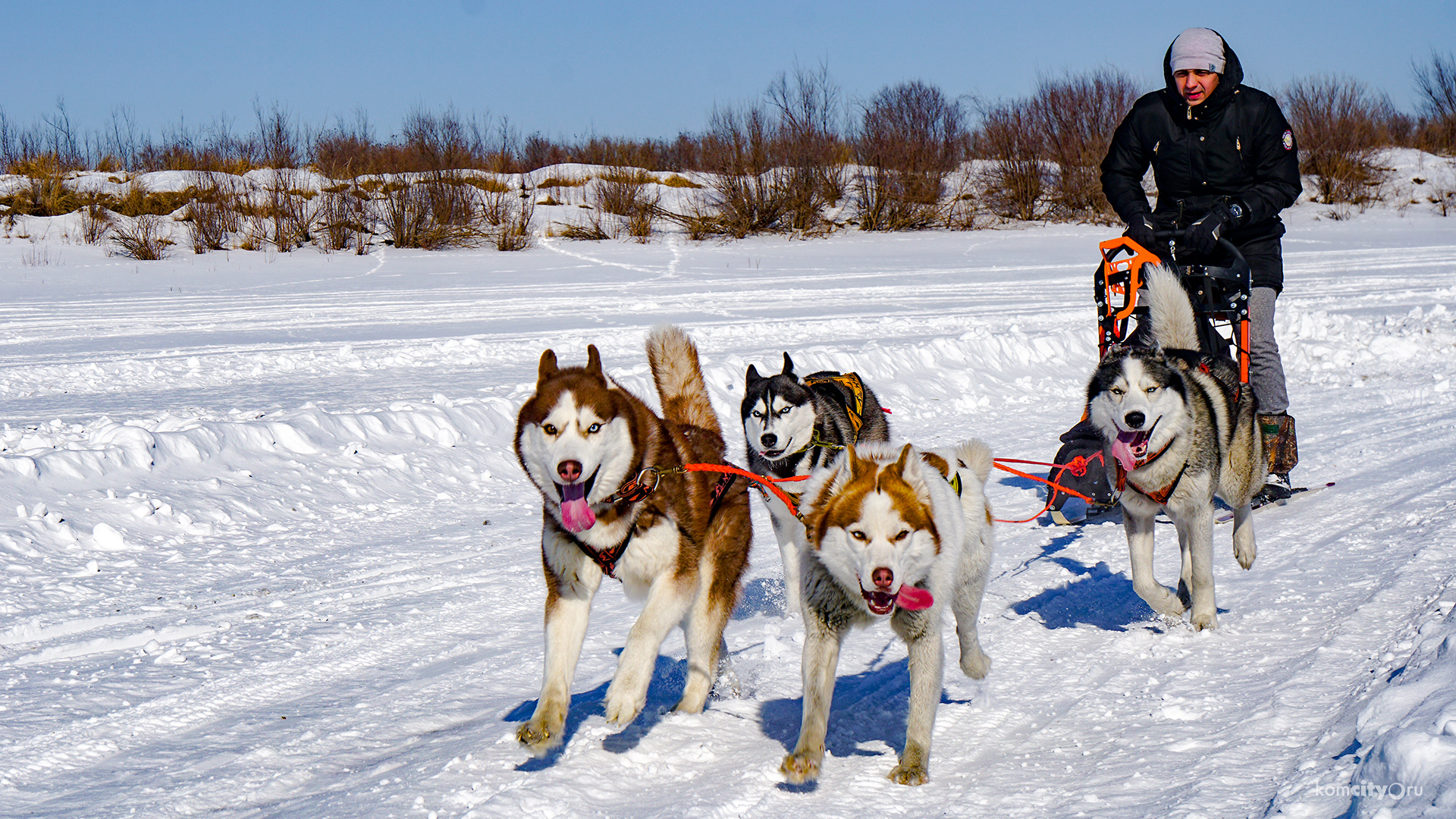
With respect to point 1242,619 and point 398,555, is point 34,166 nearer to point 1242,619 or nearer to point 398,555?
point 398,555

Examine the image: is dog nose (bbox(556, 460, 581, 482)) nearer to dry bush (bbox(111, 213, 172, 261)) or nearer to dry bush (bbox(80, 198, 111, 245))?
dry bush (bbox(111, 213, 172, 261))

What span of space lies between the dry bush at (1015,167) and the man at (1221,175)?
1896 centimetres

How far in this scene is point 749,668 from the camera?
11.4 feet

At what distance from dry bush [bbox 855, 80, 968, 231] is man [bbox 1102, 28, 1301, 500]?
1779 centimetres

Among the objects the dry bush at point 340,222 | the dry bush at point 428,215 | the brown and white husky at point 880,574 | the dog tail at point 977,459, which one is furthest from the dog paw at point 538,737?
the dry bush at point 428,215

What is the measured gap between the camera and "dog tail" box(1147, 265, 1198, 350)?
13.8 feet

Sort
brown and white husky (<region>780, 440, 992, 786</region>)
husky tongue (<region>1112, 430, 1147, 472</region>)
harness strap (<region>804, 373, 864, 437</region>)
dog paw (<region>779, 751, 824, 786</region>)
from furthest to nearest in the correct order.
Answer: harness strap (<region>804, 373, 864, 437</region>)
husky tongue (<region>1112, 430, 1147, 472</region>)
brown and white husky (<region>780, 440, 992, 786</region>)
dog paw (<region>779, 751, 824, 786</region>)

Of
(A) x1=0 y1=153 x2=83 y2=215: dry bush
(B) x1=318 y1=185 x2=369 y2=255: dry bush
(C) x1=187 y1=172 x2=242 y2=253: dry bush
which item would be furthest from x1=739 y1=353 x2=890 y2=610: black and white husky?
(A) x1=0 y1=153 x2=83 y2=215: dry bush

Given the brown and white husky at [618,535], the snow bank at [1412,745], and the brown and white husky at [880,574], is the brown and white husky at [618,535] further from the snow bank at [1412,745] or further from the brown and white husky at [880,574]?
the snow bank at [1412,745]

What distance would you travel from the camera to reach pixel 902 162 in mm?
22453

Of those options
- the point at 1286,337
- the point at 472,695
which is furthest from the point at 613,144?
the point at 472,695

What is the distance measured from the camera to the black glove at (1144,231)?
4.73 metres

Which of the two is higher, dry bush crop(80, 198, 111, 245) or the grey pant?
dry bush crop(80, 198, 111, 245)

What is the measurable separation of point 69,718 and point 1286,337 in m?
9.36
